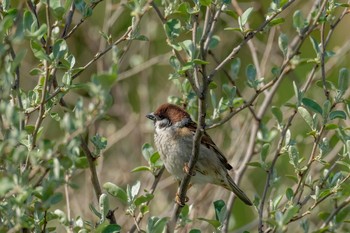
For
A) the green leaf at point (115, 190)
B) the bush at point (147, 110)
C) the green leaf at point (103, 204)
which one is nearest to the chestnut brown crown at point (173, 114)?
the bush at point (147, 110)

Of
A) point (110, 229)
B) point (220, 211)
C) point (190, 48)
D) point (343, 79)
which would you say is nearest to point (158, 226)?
point (110, 229)

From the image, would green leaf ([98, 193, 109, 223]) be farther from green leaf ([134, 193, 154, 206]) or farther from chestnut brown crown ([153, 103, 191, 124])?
chestnut brown crown ([153, 103, 191, 124])

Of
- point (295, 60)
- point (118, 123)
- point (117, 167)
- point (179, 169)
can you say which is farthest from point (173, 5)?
point (118, 123)

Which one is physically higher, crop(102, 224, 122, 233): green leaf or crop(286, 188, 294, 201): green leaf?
crop(102, 224, 122, 233): green leaf

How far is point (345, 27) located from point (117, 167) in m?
2.22

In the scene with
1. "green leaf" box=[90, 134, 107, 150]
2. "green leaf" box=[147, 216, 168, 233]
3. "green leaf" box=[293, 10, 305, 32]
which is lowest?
"green leaf" box=[147, 216, 168, 233]

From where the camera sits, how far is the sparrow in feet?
12.1

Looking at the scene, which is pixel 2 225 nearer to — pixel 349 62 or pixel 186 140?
pixel 186 140

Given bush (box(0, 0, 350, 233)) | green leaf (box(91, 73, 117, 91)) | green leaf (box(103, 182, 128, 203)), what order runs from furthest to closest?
green leaf (box(103, 182, 128, 203)) < bush (box(0, 0, 350, 233)) < green leaf (box(91, 73, 117, 91))

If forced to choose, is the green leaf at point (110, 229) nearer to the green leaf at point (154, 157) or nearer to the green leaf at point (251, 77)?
the green leaf at point (154, 157)

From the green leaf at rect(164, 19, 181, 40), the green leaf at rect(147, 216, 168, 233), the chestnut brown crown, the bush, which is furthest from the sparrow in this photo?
the green leaf at rect(147, 216, 168, 233)

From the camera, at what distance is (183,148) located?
3734 millimetres

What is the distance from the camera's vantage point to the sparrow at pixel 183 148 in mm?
3688

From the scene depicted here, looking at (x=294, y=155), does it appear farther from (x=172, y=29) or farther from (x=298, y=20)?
(x=172, y=29)
